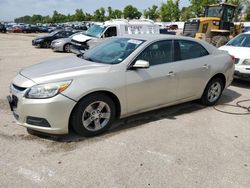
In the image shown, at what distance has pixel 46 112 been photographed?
3.77 metres

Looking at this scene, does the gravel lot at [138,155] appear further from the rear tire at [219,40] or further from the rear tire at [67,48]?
the rear tire at [67,48]

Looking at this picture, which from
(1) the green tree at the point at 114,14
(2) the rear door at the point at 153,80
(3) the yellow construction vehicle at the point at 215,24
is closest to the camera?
(2) the rear door at the point at 153,80

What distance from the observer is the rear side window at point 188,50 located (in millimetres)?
5133

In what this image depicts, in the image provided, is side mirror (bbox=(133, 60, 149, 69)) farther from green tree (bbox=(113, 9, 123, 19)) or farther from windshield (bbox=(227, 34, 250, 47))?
green tree (bbox=(113, 9, 123, 19))

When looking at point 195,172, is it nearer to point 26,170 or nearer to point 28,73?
point 26,170

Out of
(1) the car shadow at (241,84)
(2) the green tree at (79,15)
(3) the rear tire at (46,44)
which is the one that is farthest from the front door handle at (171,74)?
(2) the green tree at (79,15)

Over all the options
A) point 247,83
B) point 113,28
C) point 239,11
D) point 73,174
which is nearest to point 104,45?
point 73,174

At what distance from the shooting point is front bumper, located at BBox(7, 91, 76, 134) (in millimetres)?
3754

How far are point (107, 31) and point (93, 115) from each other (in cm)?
1097

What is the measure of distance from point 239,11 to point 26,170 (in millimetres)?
16424

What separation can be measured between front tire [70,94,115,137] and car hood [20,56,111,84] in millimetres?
397

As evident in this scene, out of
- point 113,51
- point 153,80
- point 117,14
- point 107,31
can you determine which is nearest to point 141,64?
point 153,80

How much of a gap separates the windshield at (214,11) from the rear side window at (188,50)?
11173 millimetres

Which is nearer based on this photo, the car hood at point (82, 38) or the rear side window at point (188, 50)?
the rear side window at point (188, 50)
